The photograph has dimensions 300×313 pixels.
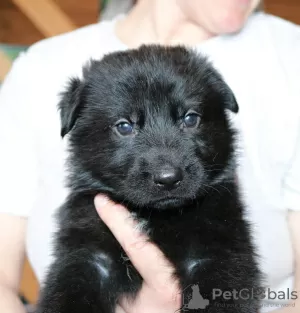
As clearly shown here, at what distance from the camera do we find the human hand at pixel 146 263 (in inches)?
54.6

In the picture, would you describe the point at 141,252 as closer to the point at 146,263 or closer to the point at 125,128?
the point at 146,263

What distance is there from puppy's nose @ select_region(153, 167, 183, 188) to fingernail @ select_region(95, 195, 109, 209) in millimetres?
257

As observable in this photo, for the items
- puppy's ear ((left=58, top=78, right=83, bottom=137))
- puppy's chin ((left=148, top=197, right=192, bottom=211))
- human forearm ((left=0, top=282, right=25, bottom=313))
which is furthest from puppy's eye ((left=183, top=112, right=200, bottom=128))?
human forearm ((left=0, top=282, right=25, bottom=313))

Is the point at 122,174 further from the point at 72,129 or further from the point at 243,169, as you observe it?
the point at 243,169

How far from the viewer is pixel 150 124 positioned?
1.41 metres

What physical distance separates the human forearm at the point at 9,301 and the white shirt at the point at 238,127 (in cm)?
15

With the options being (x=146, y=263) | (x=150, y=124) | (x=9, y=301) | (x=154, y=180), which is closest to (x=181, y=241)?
(x=146, y=263)

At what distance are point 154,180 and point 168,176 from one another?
44 millimetres

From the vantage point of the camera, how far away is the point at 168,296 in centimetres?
141

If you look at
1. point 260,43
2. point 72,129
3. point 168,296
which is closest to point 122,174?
point 72,129

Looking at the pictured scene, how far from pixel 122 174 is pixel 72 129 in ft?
0.87

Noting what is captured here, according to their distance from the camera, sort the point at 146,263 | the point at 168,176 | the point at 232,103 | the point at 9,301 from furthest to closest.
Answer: the point at 9,301
the point at 232,103
the point at 146,263
the point at 168,176

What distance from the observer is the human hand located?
54.6 inches

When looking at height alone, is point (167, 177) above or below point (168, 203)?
above
